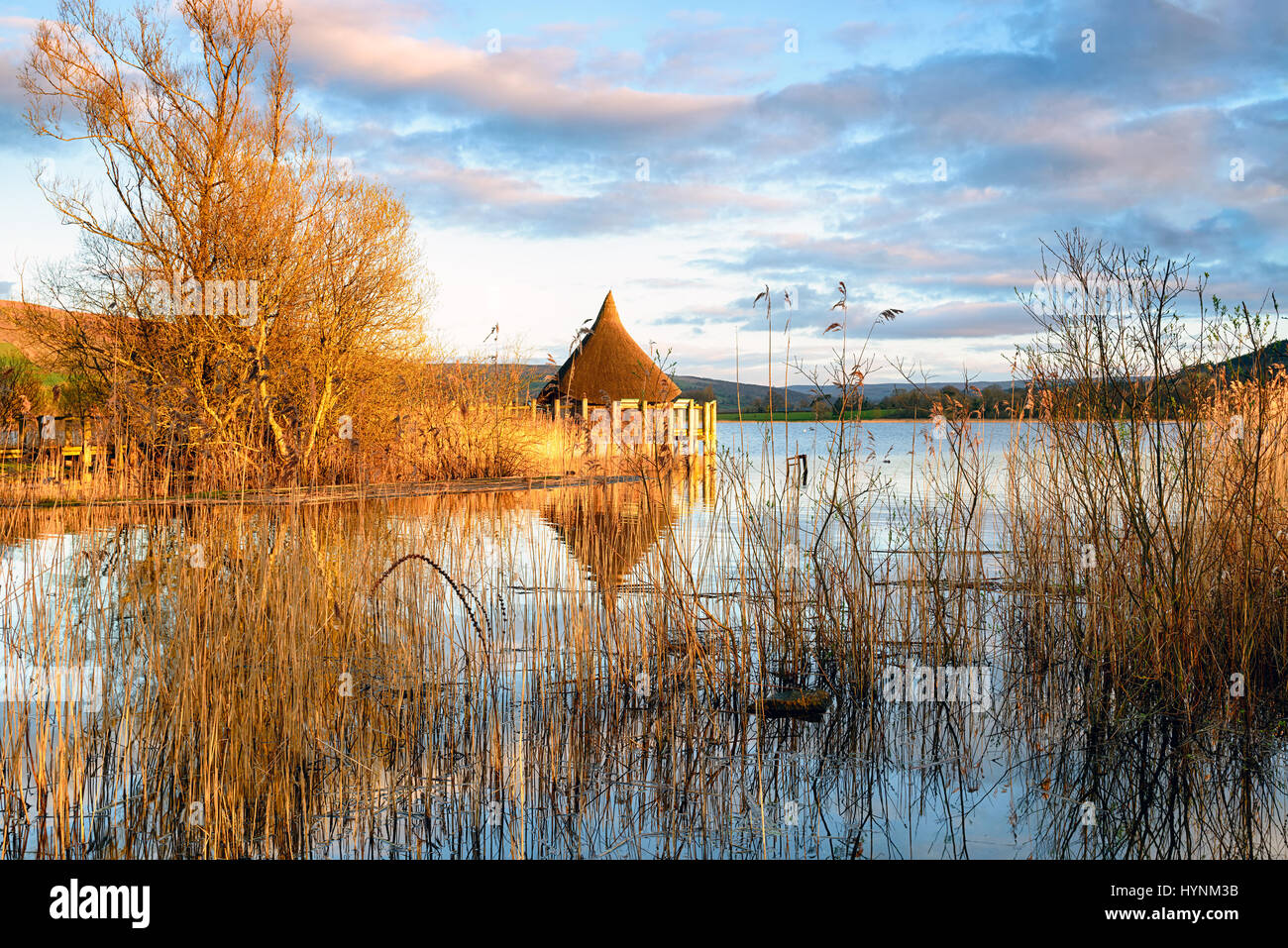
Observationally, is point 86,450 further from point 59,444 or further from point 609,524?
point 609,524

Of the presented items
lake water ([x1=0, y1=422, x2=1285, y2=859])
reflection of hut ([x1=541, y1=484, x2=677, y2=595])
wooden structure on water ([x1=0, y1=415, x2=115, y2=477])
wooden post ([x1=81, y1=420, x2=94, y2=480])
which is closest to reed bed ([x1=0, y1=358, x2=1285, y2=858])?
lake water ([x1=0, y1=422, x2=1285, y2=859])

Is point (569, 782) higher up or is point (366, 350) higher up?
point (366, 350)

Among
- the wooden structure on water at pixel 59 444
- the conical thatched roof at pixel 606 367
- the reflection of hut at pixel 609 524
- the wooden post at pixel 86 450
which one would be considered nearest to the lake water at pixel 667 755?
the reflection of hut at pixel 609 524

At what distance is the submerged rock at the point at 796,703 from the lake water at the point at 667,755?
68 millimetres

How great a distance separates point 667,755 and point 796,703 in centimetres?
81

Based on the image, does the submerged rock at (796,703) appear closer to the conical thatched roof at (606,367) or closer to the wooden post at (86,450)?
the wooden post at (86,450)

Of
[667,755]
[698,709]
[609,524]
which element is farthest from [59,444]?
[667,755]

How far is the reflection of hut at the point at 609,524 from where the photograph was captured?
455 centimetres

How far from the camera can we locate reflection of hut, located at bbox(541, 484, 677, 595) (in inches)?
179
